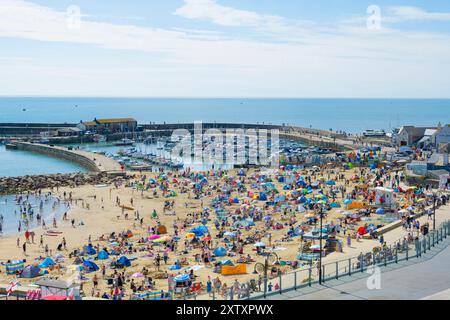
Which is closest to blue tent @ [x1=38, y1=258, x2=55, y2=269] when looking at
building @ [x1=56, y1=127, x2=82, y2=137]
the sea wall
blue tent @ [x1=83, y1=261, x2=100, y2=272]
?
blue tent @ [x1=83, y1=261, x2=100, y2=272]

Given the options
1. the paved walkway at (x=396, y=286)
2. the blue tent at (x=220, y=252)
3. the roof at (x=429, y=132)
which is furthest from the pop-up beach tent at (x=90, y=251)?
the roof at (x=429, y=132)

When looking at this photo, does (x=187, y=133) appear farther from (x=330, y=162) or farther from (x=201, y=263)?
(x=201, y=263)

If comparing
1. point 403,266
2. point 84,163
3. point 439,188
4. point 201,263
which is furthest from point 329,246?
point 84,163

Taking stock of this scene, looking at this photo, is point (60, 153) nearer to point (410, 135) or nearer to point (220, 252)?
point (410, 135)

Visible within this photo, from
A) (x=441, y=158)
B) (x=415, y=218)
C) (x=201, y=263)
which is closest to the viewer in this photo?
(x=201, y=263)

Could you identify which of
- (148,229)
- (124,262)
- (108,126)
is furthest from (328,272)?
(108,126)

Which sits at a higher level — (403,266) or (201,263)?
(403,266)

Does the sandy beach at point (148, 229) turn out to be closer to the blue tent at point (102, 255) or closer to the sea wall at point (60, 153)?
the blue tent at point (102, 255)
